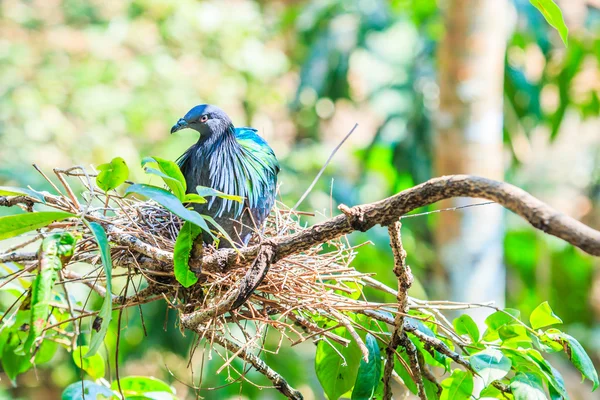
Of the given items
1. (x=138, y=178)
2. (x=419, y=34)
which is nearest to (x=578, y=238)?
(x=138, y=178)

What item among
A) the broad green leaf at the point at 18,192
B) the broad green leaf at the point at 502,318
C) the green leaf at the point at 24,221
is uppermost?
the broad green leaf at the point at 18,192

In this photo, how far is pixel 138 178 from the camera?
4.61m

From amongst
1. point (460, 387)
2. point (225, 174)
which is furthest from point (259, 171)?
point (460, 387)

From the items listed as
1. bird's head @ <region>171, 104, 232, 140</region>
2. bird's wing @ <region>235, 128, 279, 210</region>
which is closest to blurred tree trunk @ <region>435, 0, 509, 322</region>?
bird's wing @ <region>235, 128, 279, 210</region>

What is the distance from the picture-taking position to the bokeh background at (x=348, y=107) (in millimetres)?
3219

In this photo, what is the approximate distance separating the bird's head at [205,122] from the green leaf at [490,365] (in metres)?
1.02

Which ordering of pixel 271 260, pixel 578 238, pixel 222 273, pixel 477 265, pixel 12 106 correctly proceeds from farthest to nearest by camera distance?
pixel 12 106
pixel 477 265
pixel 222 273
pixel 271 260
pixel 578 238

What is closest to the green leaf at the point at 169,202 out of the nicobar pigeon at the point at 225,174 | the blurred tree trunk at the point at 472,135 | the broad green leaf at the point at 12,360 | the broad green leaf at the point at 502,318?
the broad green leaf at the point at 502,318

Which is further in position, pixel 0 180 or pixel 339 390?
pixel 0 180

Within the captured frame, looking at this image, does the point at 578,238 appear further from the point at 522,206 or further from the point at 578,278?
the point at 578,278

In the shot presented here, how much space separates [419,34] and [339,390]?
398 centimetres

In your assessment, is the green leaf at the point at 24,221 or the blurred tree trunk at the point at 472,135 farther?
the blurred tree trunk at the point at 472,135

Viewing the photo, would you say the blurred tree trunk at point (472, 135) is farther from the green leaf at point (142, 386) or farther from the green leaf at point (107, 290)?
the green leaf at point (107, 290)

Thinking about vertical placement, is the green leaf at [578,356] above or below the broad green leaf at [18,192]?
below
